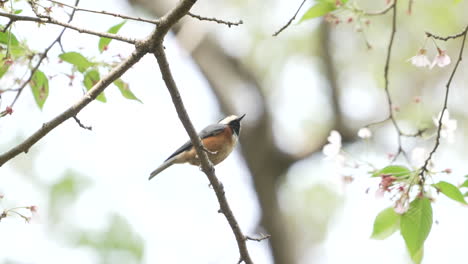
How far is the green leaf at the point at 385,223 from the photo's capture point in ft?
9.70

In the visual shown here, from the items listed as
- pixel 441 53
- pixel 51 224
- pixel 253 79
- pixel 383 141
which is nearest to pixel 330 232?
pixel 383 141

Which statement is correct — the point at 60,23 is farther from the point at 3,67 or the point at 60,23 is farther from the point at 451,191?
the point at 451,191

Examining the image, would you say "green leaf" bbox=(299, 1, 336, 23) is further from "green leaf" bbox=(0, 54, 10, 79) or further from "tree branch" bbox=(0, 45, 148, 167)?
Answer: "green leaf" bbox=(0, 54, 10, 79)

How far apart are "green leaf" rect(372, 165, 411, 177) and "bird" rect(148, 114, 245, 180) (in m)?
2.59

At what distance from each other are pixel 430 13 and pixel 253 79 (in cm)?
341

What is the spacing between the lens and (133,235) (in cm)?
1091

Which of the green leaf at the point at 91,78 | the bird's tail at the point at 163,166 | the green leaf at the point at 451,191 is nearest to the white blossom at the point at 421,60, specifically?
the green leaf at the point at 451,191

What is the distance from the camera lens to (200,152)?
3125 millimetres

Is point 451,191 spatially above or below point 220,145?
below

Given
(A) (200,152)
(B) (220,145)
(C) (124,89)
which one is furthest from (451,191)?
(B) (220,145)

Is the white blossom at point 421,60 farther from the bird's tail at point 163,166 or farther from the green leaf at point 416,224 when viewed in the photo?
the bird's tail at point 163,166

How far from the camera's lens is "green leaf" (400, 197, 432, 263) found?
8.52 feet

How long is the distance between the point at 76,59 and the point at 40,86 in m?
0.26

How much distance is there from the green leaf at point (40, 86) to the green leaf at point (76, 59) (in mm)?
167
